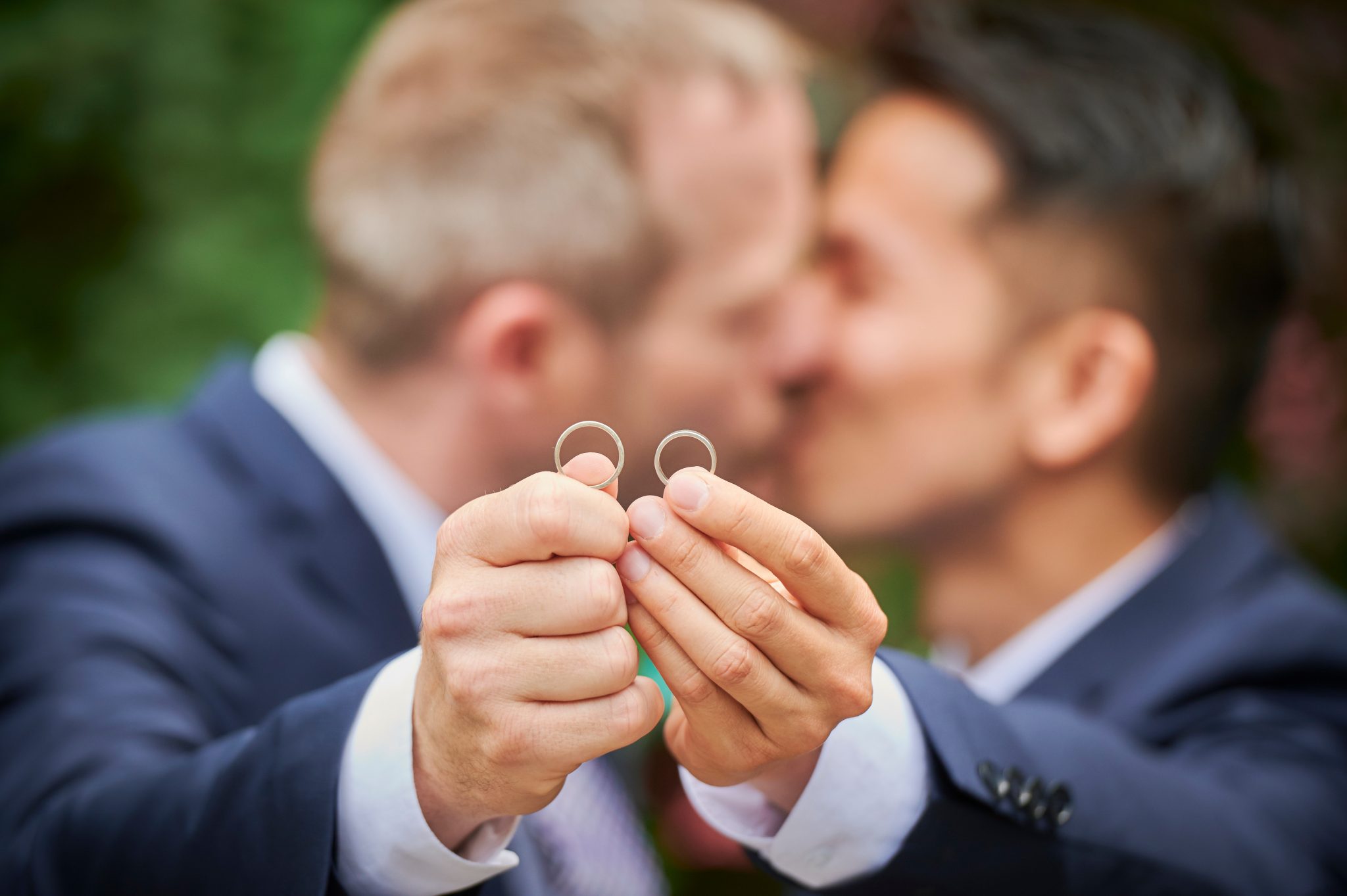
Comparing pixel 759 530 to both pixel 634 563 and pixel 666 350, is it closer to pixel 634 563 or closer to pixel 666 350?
pixel 634 563

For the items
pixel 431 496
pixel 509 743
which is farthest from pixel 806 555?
pixel 431 496

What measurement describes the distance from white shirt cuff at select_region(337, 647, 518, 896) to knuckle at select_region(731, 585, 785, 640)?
0.36 metres

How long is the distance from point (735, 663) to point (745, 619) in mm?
42

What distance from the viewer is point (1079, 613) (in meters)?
2.23

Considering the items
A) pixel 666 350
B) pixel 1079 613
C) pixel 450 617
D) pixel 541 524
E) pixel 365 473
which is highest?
pixel 541 524

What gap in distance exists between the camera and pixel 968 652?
273 cm

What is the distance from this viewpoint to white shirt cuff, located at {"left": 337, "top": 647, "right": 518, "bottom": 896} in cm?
109

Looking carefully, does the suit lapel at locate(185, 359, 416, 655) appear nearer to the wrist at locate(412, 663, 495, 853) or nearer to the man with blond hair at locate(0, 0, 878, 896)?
the man with blond hair at locate(0, 0, 878, 896)

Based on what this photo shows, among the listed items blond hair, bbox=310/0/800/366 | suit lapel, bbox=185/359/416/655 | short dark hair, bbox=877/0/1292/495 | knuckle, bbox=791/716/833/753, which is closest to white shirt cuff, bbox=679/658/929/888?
knuckle, bbox=791/716/833/753

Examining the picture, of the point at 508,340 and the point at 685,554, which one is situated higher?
the point at 685,554

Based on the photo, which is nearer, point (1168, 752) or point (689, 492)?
point (689, 492)

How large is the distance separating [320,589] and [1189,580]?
1.62m

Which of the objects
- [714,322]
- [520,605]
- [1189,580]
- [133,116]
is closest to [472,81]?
[714,322]

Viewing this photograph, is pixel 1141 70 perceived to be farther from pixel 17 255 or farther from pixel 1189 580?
pixel 17 255
